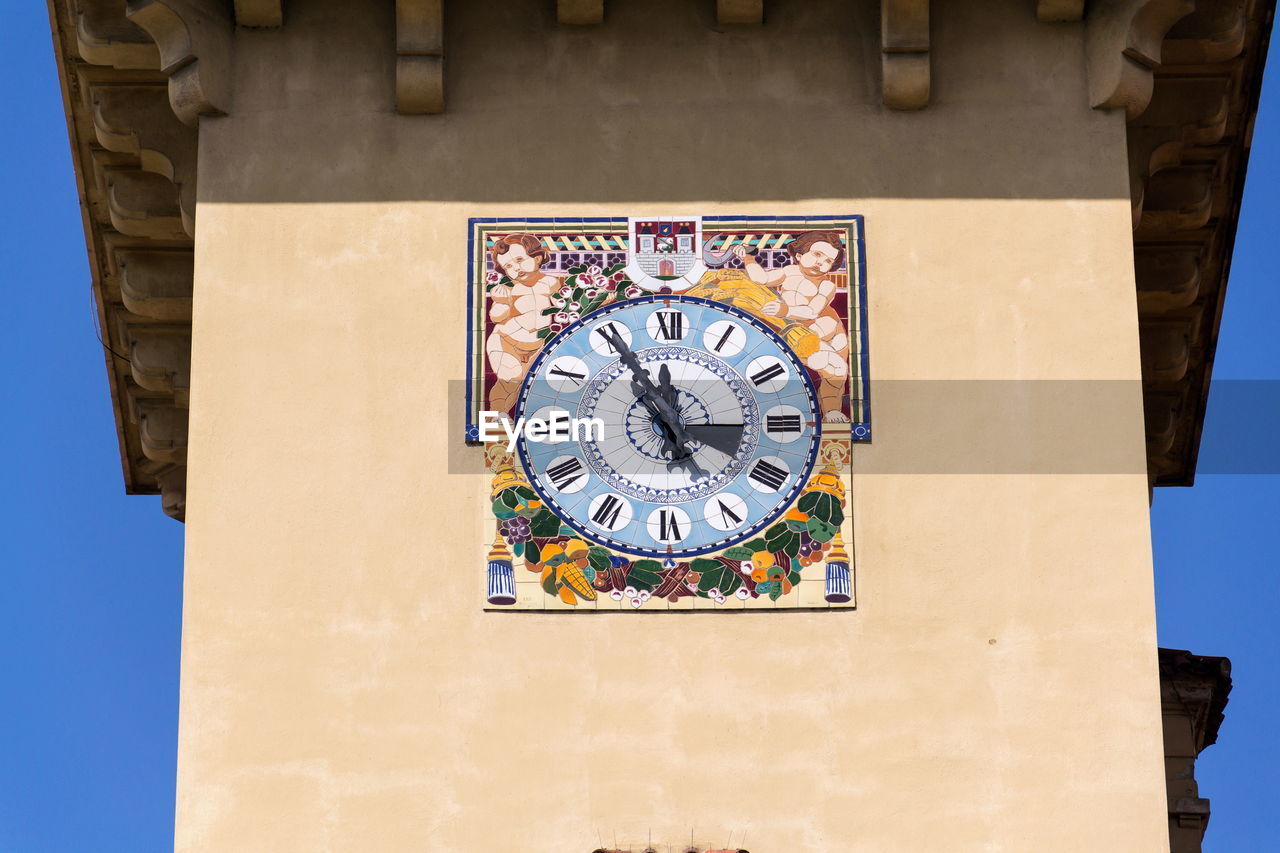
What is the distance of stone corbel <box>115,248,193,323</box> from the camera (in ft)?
58.3

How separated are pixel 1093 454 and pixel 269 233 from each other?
4414 mm

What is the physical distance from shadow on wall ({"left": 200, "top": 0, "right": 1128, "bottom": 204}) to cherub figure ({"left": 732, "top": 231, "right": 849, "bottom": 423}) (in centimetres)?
34

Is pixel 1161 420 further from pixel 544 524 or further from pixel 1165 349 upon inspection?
pixel 544 524

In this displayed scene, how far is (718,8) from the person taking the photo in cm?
1602

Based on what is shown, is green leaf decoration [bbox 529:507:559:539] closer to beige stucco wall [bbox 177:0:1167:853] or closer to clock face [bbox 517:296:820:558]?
clock face [bbox 517:296:820:558]

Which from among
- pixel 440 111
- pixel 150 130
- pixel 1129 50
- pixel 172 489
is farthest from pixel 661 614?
pixel 172 489

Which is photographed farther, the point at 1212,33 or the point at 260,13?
the point at 1212,33

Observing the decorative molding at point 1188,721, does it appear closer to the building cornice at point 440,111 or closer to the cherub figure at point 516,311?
the building cornice at point 440,111

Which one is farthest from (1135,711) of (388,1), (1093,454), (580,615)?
(388,1)

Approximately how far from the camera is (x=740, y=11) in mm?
16000

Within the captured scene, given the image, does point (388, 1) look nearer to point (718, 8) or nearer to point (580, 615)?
point (718, 8)

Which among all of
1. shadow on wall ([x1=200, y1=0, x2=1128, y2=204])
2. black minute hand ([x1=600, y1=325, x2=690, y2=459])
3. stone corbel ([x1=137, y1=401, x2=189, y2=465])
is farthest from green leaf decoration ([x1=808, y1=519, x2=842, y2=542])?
stone corbel ([x1=137, y1=401, x2=189, y2=465])

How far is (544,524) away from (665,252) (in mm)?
1623

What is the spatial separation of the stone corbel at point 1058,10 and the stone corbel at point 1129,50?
0.54 ft
